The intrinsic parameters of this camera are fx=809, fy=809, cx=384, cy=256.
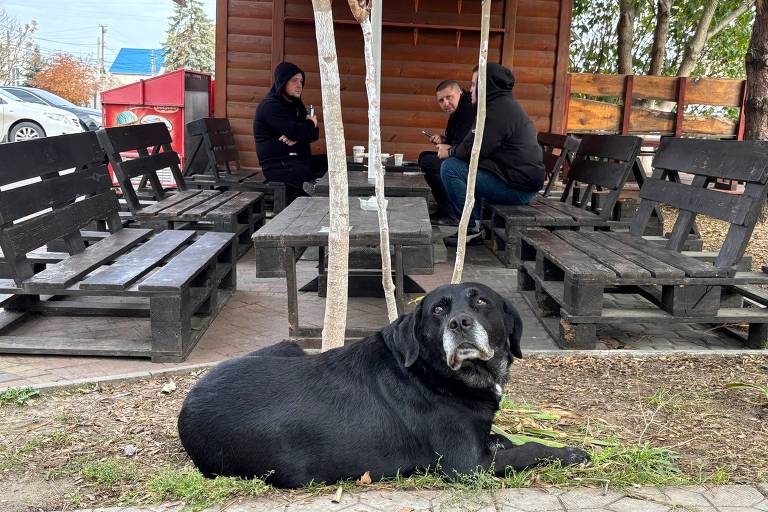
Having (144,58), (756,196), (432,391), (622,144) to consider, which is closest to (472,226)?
(622,144)

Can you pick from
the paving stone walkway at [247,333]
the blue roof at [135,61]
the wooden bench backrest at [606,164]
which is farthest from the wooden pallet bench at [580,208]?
the blue roof at [135,61]

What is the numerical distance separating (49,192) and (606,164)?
15.9 feet

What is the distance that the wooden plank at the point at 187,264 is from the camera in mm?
4699

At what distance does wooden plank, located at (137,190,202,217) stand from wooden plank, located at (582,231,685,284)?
11.6ft

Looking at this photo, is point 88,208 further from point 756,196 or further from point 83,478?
point 756,196

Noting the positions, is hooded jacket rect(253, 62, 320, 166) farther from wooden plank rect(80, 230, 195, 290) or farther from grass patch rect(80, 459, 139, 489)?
grass patch rect(80, 459, 139, 489)

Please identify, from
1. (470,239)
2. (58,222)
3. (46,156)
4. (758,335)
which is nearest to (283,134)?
(470,239)

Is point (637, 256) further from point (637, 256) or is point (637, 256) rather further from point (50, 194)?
point (50, 194)

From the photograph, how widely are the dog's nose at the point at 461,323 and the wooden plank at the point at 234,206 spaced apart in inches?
162

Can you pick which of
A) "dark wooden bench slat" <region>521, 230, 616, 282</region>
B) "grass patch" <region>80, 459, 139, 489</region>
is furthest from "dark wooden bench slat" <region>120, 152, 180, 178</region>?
"grass patch" <region>80, 459, 139, 489</region>

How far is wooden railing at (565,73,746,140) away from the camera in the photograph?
11844 millimetres

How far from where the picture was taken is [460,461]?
9.67ft

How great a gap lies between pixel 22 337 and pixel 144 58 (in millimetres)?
60478

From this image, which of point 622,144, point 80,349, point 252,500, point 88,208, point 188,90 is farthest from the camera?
point 188,90
